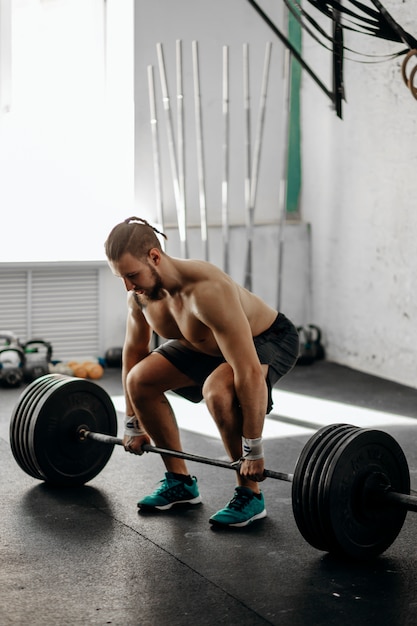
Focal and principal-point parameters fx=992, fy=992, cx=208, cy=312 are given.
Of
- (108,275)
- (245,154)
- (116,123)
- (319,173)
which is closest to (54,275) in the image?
(108,275)

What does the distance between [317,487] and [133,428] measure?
2.70 ft

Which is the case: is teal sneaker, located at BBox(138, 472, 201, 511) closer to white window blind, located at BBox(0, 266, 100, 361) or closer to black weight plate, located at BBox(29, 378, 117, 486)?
black weight plate, located at BBox(29, 378, 117, 486)

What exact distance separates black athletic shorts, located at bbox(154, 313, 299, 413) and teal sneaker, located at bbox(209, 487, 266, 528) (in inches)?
11.7

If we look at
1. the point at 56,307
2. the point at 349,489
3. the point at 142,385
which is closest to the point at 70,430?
the point at 142,385

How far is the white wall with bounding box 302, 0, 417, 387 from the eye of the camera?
5805mm

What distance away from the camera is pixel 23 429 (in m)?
3.68

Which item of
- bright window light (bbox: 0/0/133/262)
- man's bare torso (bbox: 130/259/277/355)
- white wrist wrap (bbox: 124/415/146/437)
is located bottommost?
white wrist wrap (bbox: 124/415/146/437)

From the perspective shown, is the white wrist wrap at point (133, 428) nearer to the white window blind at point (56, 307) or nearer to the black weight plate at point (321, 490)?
the black weight plate at point (321, 490)

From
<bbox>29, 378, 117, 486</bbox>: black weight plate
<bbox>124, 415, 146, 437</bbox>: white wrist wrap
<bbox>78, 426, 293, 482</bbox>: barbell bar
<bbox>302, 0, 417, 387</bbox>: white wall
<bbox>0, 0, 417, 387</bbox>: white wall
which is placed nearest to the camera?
<bbox>78, 426, 293, 482</bbox>: barbell bar

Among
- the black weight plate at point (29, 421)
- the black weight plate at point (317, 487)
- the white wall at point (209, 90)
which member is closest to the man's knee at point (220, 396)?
the black weight plate at point (317, 487)

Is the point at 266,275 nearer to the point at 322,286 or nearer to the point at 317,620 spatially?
the point at 322,286

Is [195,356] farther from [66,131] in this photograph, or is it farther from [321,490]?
[66,131]

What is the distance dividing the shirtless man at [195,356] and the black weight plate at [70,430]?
10.8 inches

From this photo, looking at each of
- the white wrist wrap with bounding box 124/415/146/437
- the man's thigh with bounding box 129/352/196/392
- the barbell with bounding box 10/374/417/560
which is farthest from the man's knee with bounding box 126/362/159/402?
the barbell with bounding box 10/374/417/560
